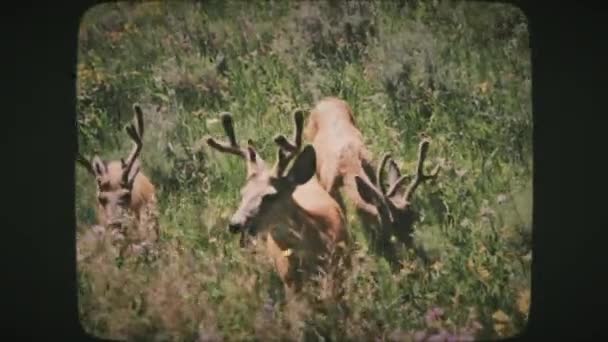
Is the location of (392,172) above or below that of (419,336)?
above

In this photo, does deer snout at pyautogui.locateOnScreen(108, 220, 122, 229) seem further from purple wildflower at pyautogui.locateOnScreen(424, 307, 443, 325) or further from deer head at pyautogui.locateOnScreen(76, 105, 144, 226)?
purple wildflower at pyautogui.locateOnScreen(424, 307, 443, 325)

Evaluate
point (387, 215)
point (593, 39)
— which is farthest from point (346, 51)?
point (593, 39)

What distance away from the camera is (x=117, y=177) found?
1.41 m

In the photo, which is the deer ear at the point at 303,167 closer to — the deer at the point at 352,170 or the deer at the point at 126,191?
the deer at the point at 352,170

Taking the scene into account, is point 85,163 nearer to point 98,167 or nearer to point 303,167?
point 98,167

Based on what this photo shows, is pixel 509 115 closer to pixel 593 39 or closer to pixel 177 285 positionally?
pixel 593 39

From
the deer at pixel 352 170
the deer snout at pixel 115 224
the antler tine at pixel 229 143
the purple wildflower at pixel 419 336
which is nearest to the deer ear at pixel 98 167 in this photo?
the deer snout at pixel 115 224

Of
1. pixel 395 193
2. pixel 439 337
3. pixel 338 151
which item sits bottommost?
pixel 439 337

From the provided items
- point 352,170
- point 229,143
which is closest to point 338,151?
point 352,170

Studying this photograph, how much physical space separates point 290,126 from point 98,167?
548mm

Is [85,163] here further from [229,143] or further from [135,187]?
[229,143]

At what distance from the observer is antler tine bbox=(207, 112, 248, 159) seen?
1.40 m

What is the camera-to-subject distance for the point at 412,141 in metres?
1.40

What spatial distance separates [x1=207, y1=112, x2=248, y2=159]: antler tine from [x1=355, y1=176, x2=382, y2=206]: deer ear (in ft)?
1.05
